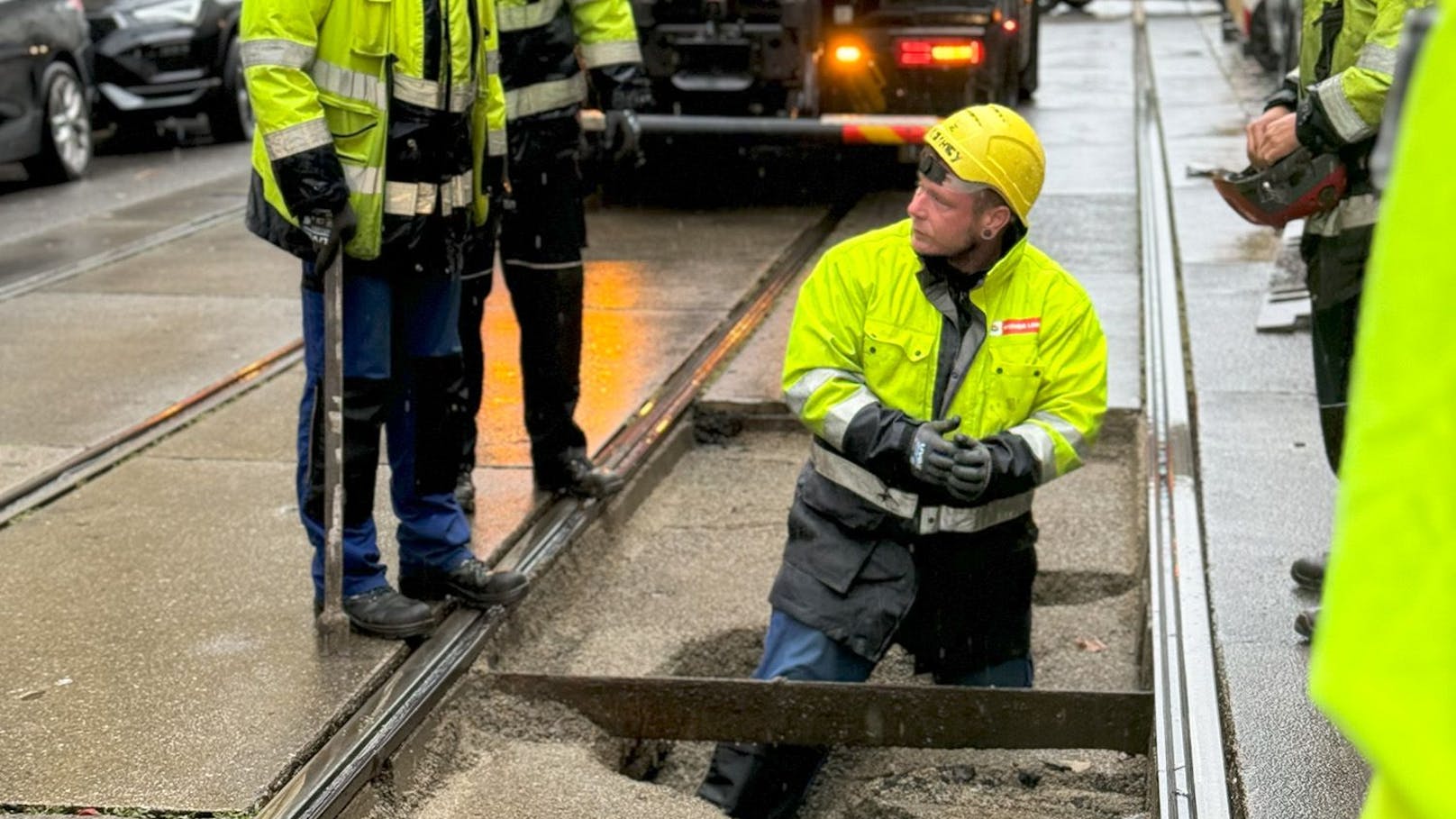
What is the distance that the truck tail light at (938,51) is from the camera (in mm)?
11133

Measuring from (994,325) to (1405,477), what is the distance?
301 cm

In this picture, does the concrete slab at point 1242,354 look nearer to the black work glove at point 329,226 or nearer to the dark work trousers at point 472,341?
the dark work trousers at point 472,341

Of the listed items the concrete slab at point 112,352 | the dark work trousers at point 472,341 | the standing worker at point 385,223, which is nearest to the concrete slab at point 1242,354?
the dark work trousers at point 472,341

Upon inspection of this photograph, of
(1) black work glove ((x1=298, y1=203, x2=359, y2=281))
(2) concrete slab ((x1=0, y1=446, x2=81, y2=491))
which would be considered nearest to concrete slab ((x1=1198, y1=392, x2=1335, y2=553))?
(1) black work glove ((x1=298, y1=203, x2=359, y2=281))

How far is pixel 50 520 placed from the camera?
18.1ft

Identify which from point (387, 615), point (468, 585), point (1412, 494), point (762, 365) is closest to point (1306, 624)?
point (468, 585)

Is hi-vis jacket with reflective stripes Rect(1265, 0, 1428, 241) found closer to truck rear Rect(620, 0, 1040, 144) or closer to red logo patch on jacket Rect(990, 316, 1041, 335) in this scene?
red logo patch on jacket Rect(990, 316, 1041, 335)

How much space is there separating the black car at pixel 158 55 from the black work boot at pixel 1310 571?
36.4 ft

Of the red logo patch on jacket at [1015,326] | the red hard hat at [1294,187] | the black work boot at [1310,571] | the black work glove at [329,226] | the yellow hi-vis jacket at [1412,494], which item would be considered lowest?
the black work boot at [1310,571]

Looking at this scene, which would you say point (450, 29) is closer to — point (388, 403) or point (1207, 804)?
point (388, 403)

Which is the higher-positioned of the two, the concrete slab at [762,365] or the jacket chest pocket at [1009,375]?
the jacket chest pocket at [1009,375]

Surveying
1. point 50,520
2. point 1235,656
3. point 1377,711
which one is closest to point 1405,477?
point 1377,711

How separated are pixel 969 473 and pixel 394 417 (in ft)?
5.08

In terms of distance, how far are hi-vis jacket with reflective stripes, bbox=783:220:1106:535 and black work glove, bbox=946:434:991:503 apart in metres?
0.14
